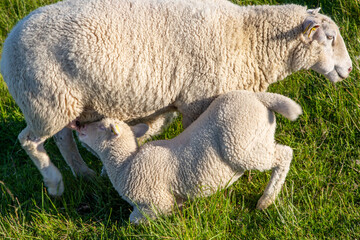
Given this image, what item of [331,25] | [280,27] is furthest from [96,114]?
[331,25]

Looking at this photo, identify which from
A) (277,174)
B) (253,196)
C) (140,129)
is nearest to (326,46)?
(277,174)

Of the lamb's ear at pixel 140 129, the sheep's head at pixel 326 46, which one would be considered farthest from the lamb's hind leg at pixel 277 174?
the lamb's ear at pixel 140 129

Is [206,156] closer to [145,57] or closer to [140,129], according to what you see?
[140,129]

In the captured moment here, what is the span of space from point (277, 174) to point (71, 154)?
70.6 inches

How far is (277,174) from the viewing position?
302 centimetres

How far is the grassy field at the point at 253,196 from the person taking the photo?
2803mm

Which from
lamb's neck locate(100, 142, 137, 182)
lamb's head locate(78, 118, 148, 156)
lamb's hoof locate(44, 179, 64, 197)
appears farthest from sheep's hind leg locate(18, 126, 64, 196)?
lamb's neck locate(100, 142, 137, 182)

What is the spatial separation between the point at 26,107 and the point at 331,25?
92.7 inches

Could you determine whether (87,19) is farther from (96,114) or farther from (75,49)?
(96,114)

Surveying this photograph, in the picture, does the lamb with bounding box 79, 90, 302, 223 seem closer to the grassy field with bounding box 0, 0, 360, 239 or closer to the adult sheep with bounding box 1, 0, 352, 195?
the grassy field with bounding box 0, 0, 360, 239

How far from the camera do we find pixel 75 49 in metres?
2.82

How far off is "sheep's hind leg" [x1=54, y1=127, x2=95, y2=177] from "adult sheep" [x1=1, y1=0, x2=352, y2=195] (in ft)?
0.88

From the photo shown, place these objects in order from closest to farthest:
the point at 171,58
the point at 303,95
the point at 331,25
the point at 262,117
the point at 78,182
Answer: the point at 262,117 → the point at 171,58 → the point at 331,25 → the point at 78,182 → the point at 303,95

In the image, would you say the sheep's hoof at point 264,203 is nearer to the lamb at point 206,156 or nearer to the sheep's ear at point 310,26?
the lamb at point 206,156
